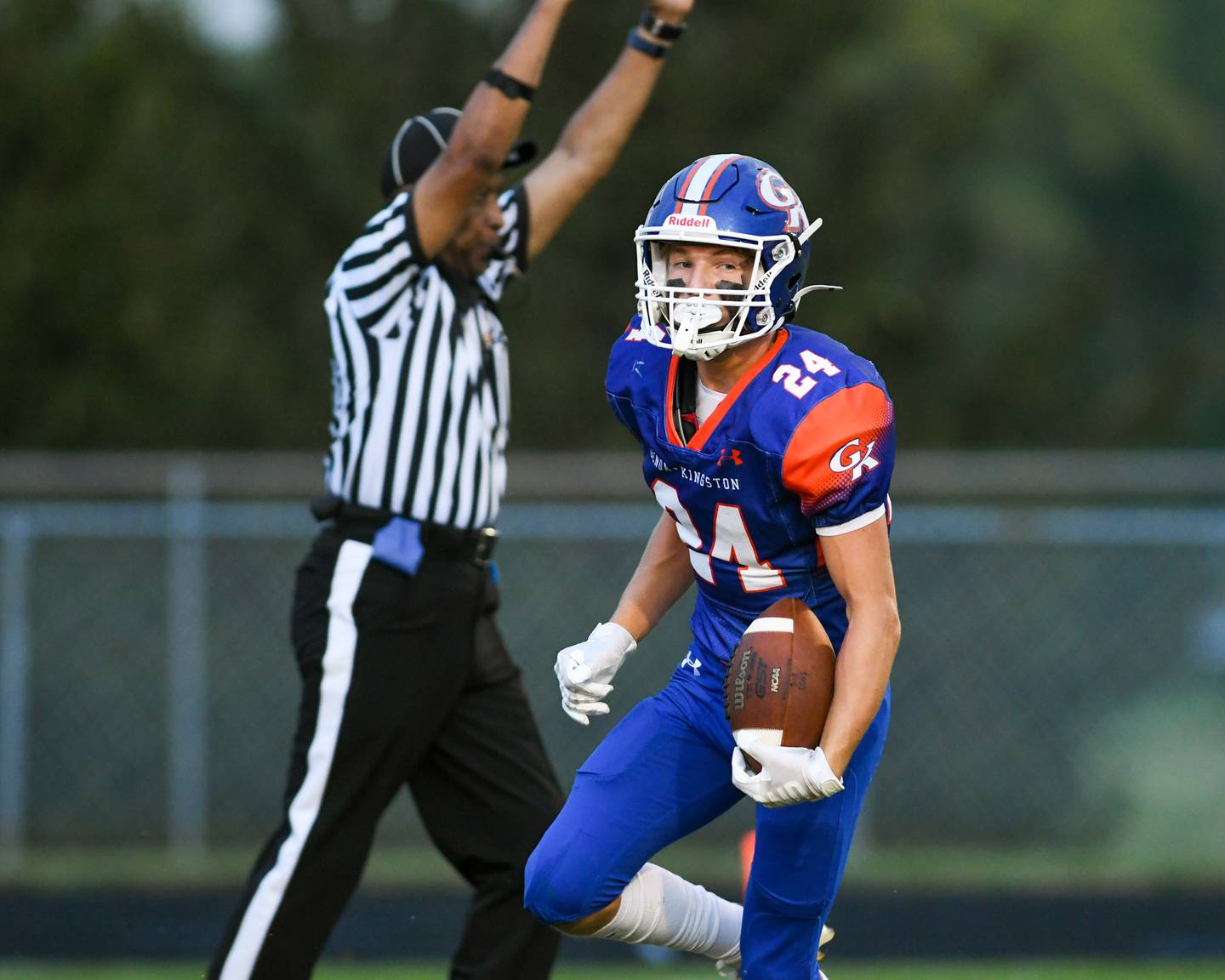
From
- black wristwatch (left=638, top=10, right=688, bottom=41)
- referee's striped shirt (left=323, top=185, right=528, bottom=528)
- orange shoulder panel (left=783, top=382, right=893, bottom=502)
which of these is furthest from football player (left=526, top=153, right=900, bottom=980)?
black wristwatch (left=638, top=10, right=688, bottom=41)

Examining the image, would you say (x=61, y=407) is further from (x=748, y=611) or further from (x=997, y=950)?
(x=748, y=611)

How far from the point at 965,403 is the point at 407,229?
664 centimetres

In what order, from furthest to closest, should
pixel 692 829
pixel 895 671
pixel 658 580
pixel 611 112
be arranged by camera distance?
pixel 895 671 < pixel 611 112 < pixel 658 580 < pixel 692 829

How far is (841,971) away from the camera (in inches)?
A: 236

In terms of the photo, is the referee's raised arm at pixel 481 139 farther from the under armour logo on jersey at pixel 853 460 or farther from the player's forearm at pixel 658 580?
the under armour logo on jersey at pixel 853 460

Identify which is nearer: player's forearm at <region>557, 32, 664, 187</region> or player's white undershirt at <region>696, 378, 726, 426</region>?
player's white undershirt at <region>696, 378, 726, 426</region>

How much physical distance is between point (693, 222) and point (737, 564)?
0.69 meters

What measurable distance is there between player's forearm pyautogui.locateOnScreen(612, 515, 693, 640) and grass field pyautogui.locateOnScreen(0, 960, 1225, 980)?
2.32 metres

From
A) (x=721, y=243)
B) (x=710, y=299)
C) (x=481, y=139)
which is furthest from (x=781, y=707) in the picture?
(x=481, y=139)

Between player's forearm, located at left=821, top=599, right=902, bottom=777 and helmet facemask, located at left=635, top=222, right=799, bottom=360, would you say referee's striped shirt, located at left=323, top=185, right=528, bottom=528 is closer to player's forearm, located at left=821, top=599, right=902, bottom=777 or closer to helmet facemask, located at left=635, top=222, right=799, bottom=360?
helmet facemask, located at left=635, top=222, right=799, bottom=360

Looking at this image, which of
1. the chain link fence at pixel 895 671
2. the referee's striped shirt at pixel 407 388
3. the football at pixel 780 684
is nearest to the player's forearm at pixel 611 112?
the referee's striped shirt at pixel 407 388

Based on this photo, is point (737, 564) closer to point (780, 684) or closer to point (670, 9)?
point (780, 684)

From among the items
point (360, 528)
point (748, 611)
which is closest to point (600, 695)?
point (748, 611)

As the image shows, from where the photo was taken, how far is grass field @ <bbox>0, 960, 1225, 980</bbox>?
5832 millimetres
